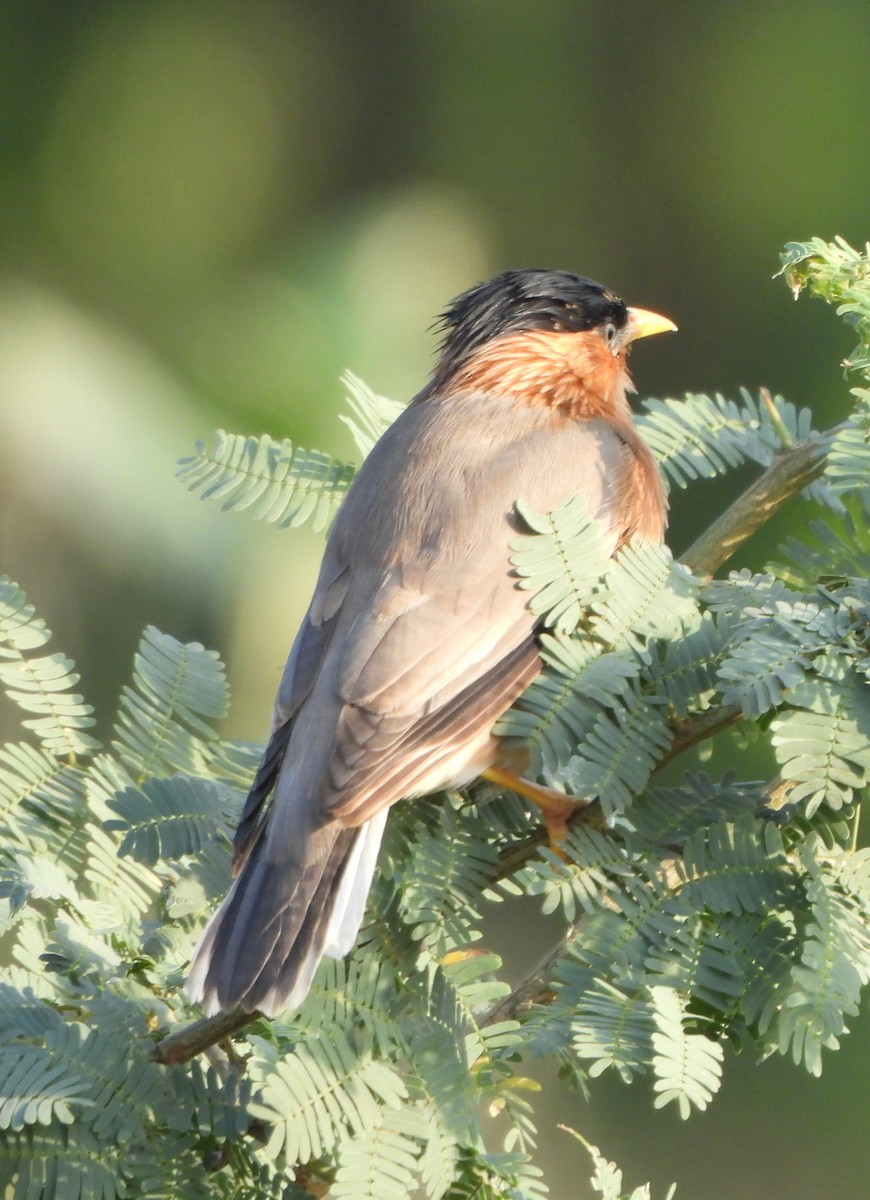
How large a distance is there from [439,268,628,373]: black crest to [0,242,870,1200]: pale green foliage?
1.58 metres

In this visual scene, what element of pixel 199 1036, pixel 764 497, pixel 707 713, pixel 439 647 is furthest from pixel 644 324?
pixel 199 1036

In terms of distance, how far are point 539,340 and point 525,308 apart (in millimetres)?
97

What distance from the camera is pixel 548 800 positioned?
2.65 meters

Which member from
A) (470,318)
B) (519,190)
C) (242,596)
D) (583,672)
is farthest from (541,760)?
(519,190)

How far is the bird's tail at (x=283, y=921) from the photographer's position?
2.21 m

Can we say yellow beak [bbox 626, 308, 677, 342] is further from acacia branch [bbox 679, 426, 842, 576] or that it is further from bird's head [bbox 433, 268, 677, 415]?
acacia branch [bbox 679, 426, 842, 576]

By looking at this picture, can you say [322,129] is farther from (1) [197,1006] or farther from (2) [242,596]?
(1) [197,1006]

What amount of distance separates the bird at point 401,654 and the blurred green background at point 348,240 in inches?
95.8

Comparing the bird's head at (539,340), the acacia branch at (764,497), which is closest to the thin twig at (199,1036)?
the acacia branch at (764,497)

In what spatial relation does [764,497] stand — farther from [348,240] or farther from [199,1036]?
[348,240]

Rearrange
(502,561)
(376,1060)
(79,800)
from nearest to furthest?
(376,1060) → (79,800) → (502,561)

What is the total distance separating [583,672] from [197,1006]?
804 mm

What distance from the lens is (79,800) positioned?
2.61 m

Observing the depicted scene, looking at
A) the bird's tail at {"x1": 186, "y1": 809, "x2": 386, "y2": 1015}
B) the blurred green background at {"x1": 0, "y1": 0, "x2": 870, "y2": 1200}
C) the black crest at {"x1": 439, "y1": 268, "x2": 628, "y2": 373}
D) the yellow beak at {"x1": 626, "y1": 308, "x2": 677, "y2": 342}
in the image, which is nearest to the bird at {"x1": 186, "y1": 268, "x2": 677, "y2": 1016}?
the bird's tail at {"x1": 186, "y1": 809, "x2": 386, "y2": 1015}
